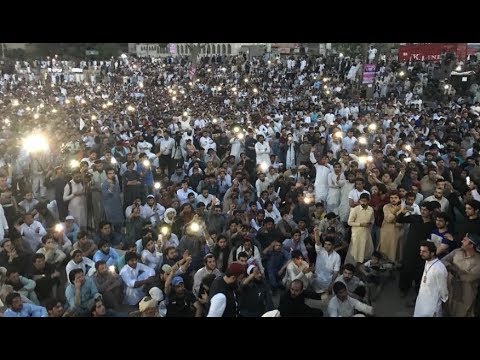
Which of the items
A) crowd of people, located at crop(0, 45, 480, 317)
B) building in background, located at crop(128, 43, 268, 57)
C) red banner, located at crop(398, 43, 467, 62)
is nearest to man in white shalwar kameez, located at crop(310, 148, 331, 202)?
crowd of people, located at crop(0, 45, 480, 317)

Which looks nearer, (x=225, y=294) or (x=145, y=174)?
(x=225, y=294)

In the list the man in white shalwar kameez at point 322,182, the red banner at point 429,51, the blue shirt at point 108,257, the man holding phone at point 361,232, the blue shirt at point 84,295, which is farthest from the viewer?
the red banner at point 429,51

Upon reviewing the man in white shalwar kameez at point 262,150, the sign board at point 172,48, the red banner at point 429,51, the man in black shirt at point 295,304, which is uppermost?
the sign board at point 172,48

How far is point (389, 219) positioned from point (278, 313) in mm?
1977

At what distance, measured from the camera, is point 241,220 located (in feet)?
17.4

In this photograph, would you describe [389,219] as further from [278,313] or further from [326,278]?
[278,313]

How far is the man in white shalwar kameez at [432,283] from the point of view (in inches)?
148

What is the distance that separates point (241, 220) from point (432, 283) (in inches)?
86.0

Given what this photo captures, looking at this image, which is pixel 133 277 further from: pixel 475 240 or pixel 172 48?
pixel 172 48

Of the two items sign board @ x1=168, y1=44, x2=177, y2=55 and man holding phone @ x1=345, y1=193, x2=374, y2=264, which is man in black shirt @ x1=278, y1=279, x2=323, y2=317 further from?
sign board @ x1=168, y1=44, x2=177, y2=55

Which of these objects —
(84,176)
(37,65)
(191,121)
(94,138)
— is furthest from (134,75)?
(84,176)

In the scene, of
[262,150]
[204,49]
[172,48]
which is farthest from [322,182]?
[172,48]

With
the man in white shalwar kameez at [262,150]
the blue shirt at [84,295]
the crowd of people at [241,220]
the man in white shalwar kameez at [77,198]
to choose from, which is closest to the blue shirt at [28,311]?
the crowd of people at [241,220]

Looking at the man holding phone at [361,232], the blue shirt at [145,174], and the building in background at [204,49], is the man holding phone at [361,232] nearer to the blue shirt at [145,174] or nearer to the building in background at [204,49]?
the blue shirt at [145,174]
